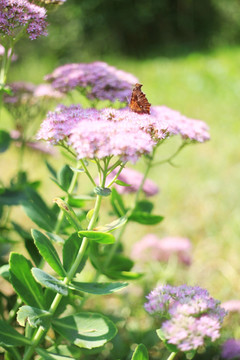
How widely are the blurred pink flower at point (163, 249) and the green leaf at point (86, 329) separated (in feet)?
3.83

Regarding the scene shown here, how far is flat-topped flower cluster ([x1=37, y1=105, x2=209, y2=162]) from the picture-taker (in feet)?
4.11

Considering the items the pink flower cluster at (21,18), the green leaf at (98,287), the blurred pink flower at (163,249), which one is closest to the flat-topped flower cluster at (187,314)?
the green leaf at (98,287)

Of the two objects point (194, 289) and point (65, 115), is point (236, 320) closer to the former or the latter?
point (194, 289)

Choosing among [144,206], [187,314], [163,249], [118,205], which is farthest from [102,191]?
[163,249]

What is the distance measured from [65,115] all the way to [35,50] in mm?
9539

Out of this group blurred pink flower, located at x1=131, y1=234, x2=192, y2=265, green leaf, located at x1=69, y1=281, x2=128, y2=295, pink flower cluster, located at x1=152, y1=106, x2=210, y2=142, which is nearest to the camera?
green leaf, located at x1=69, y1=281, x2=128, y2=295

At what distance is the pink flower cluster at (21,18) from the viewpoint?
1.54m

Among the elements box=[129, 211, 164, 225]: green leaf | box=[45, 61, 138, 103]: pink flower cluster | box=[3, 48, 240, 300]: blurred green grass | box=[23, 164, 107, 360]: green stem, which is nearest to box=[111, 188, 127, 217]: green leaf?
box=[129, 211, 164, 225]: green leaf

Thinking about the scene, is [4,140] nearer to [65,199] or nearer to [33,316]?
[65,199]

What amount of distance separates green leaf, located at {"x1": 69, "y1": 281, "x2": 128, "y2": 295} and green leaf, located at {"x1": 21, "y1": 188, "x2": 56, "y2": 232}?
0.39 meters

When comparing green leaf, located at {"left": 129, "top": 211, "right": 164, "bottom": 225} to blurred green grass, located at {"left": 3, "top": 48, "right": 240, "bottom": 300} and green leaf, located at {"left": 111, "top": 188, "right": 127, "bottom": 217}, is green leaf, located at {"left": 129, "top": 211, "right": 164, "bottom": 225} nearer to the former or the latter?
green leaf, located at {"left": 111, "top": 188, "right": 127, "bottom": 217}

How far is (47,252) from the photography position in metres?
1.48

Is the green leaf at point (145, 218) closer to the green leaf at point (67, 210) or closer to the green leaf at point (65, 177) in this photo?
the green leaf at point (65, 177)

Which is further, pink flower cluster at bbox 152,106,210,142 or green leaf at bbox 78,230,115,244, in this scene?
pink flower cluster at bbox 152,106,210,142
